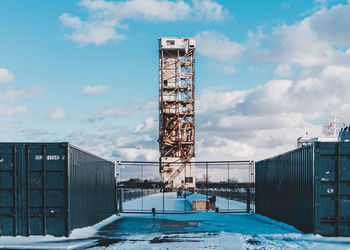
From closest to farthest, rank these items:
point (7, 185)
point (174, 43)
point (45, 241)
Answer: point (45, 241), point (7, 185), point (174, 43)

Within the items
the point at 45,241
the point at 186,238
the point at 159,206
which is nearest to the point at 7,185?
the point at 45,241

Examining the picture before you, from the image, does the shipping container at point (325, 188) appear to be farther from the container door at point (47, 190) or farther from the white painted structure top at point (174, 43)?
the white painted structure top at point (174, 43)

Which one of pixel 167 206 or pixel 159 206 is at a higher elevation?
pixel 167 206

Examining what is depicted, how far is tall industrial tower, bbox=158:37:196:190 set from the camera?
179ft

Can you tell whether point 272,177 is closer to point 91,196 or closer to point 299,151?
point 299,151

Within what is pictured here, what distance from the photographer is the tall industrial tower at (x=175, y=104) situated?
54.6 meters

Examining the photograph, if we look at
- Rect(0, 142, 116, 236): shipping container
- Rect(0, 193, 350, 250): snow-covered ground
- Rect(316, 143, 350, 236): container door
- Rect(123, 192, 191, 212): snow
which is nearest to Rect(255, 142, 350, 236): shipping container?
Rect(316, 143, 350, 236): container door

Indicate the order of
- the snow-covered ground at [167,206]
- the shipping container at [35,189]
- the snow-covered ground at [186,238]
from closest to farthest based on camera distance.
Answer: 1. the snow-covered ground at [186,238]
2. the shipping container at [35,189]
3. the snow-covered ground at [167,206]

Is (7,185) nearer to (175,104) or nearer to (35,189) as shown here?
(35,189)

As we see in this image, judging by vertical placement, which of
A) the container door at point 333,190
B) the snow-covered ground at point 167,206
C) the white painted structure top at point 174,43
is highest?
the white painted structure top at point 174,43

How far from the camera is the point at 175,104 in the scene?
54.8 meters

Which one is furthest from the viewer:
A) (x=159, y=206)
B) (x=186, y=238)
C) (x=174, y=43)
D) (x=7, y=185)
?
(x=174, y=43)

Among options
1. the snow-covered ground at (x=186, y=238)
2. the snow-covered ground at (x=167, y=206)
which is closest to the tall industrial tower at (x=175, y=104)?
the snow-covered ground at (x=167, y=206)

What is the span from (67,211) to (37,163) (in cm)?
236
